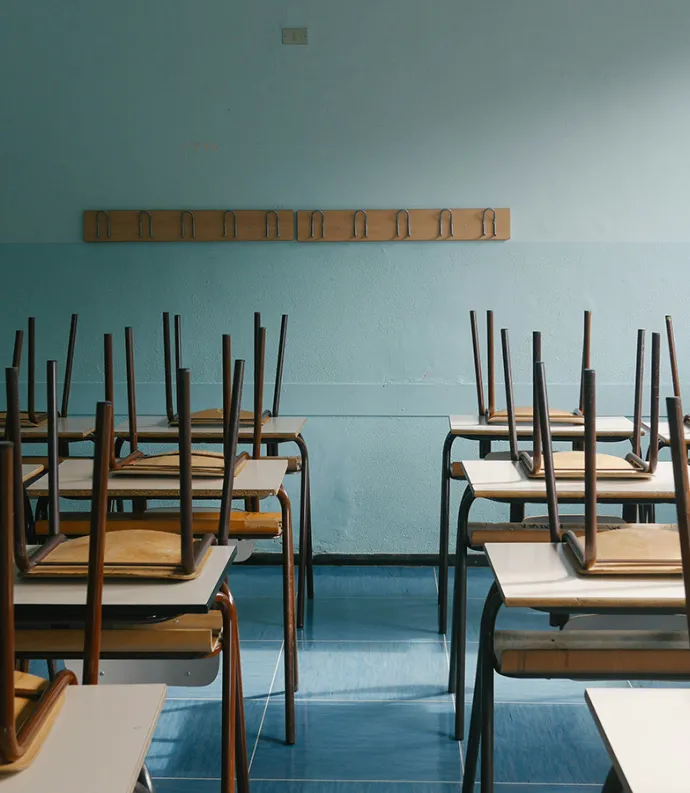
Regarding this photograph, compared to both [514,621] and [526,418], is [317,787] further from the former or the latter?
[526,418]

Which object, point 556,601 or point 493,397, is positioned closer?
point 556,601

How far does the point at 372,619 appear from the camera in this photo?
322 centimetres

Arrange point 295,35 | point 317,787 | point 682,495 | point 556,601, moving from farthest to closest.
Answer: point 295,35 < point 317,787 < point 556,601 < point 682,495

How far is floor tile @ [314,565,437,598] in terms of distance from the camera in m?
3.54

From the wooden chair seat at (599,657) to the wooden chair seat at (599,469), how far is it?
668 millimetres

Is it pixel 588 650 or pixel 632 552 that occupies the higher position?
pixel 632 552

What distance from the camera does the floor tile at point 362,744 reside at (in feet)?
6.98

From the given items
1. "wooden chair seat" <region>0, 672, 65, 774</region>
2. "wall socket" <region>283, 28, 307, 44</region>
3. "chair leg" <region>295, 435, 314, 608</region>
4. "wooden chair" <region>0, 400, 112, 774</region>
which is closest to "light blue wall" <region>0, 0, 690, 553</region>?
"wall socket" <region>283, 28, 307, 44</region>

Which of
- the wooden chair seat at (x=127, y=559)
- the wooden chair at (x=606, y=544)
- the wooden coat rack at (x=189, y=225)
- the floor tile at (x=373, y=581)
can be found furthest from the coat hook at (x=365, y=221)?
the wooden chair seat at (x=127, y=559)

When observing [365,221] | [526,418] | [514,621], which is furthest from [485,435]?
[365,221]

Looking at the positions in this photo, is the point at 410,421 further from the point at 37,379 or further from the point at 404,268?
the point at 37,379

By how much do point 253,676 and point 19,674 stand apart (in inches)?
62.9

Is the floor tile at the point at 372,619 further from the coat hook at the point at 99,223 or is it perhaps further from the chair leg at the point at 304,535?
the coat hook at the point at 99,223

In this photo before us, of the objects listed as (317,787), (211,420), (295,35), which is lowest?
(317,787)
